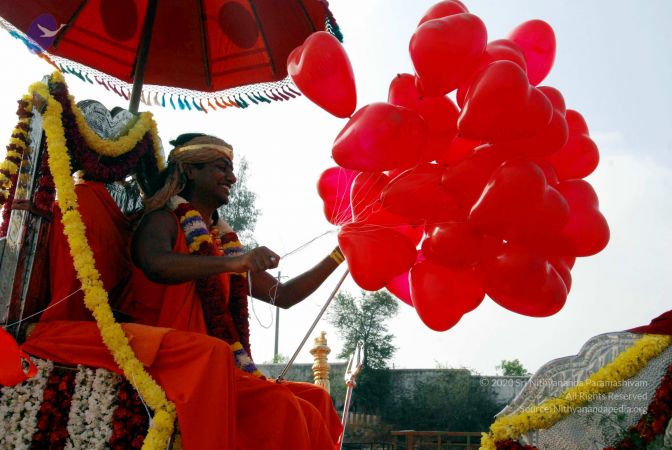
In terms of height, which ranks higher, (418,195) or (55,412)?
(418,195)

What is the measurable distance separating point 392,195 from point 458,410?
20100 mm

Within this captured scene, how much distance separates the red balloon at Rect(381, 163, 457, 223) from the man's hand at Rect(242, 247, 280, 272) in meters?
0.55

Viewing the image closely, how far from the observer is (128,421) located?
2.54 meters

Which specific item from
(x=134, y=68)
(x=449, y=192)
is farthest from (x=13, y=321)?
(x=134, y=68)

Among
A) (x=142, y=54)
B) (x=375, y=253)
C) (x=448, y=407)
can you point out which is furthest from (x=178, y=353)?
(x=448, y=407)

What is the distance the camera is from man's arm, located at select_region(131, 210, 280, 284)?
2.73 metres

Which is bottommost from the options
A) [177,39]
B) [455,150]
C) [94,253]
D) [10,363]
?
[10,363]

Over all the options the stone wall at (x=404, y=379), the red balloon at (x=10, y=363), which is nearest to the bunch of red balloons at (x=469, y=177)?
the red balloon at (x=10, y=363)

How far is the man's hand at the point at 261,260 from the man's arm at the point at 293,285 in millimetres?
1032

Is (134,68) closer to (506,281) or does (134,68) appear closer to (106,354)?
(106,354)

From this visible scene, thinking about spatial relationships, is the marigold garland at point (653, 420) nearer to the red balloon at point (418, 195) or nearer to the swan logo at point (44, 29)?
the red balloon at point (418, 195)

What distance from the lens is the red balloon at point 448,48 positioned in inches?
104

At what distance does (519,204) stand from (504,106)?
38 cm

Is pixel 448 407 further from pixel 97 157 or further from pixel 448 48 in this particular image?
pixel 448 48
